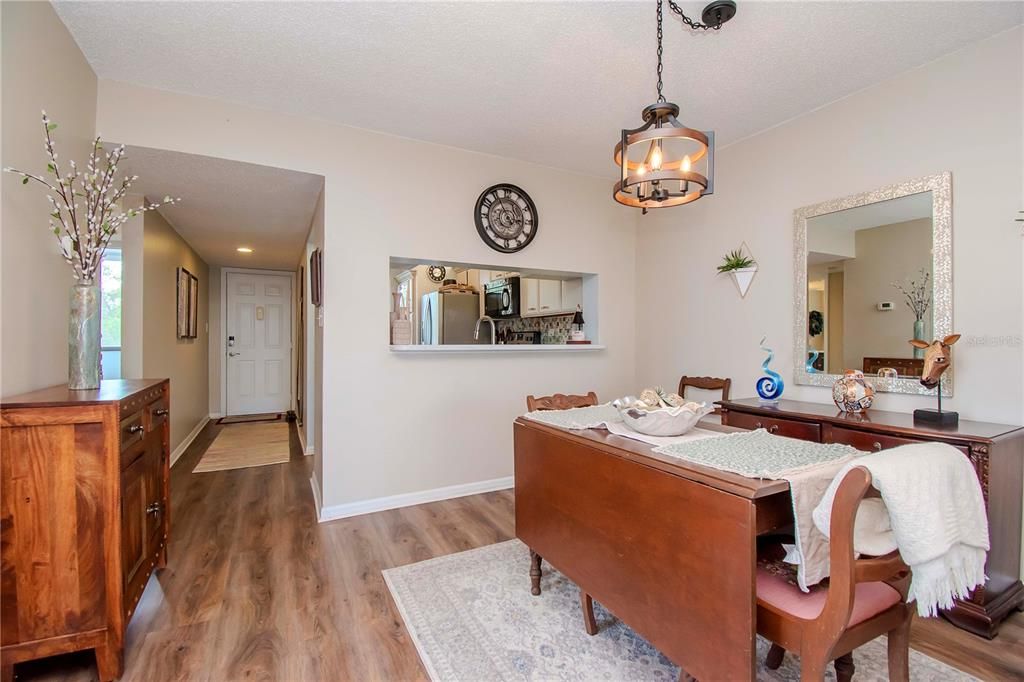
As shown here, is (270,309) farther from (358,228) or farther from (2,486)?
(2,486)

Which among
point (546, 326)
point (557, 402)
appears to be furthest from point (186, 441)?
point (557, 402)

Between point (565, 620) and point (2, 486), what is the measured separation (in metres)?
1.93

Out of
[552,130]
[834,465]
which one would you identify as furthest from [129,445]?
[552,130]

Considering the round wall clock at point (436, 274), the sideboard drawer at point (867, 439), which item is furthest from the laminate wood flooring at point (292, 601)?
the round wall clock at point (436, 274)

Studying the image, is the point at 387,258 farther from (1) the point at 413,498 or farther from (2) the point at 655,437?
(2) the point at 655,437

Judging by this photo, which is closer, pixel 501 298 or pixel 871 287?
pixel 871 287

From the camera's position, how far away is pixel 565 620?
183cm

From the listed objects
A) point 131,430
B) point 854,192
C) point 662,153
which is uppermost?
point 854,192

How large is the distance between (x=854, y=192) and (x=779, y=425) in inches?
54.9

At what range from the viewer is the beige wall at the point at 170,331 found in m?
3.45

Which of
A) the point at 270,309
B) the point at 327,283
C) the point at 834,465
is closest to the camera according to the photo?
the point at 834,465

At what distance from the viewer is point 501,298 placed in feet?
16.9

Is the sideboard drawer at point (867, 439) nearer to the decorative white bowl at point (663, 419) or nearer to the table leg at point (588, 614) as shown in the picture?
the decorative white bowl at point (663, 419)

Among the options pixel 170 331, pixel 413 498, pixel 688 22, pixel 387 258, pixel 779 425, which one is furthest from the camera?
pixel 170 331
